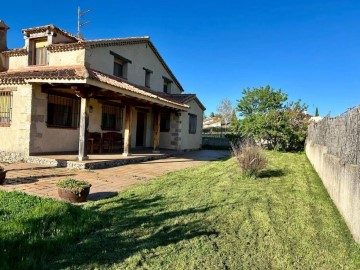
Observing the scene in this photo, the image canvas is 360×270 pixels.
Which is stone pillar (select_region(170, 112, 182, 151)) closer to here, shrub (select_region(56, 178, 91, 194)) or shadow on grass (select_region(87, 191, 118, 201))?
shadow on grass (select_region(87, 191, 118, 201))

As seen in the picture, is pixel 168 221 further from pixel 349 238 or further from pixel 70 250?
pixel 349 238

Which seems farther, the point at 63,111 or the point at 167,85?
the point at 167,85

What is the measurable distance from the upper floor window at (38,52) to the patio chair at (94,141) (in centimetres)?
426

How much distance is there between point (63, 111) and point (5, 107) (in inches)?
83.8

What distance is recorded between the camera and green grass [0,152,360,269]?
A: 326cm

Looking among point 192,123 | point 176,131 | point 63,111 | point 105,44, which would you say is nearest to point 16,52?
point 105,44

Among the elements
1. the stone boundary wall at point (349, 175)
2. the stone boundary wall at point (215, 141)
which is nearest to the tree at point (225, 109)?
the stone boundary wall at point (215, 141)

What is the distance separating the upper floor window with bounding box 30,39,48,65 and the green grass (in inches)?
385

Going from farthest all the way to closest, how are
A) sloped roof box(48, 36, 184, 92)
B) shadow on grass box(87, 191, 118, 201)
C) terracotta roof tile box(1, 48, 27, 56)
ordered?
1. terracotta roof tile box(1, 48, 27, 56)
2. sloped roof box(48, 36, 184, 92)
3. shadow on grass box(87, 191, 118, 201)

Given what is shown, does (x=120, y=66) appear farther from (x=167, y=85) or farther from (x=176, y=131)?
(x=167, y=85)

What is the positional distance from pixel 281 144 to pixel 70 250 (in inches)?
667

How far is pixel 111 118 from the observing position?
1466cm

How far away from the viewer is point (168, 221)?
445cm

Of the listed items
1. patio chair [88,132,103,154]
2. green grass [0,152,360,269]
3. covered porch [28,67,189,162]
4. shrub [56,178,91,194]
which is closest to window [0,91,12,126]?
covered porch [28,67,189,162]
